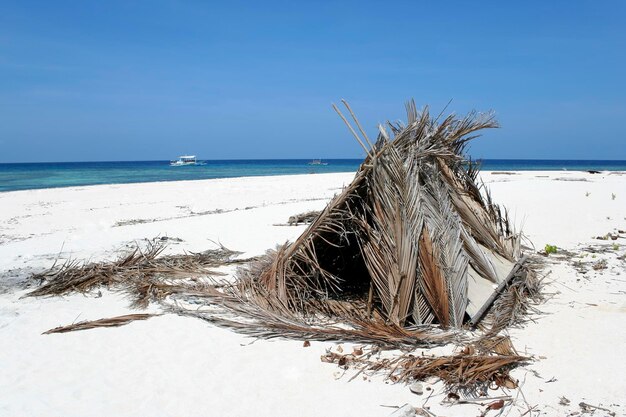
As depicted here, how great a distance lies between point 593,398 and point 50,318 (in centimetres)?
468

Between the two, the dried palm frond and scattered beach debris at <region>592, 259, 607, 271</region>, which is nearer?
the dried palm frond

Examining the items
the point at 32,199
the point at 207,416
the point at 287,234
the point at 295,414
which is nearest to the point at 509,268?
the point at 295,414

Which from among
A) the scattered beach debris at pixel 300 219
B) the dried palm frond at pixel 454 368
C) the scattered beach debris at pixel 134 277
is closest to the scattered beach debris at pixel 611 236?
the scattered beach debris at pixel 300 219

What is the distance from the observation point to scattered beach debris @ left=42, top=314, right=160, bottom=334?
4309 mm

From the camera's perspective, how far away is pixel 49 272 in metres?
5.98

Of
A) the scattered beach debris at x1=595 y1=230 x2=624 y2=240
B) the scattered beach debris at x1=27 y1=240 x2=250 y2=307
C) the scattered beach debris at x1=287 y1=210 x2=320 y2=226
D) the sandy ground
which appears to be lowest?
the sandy ground

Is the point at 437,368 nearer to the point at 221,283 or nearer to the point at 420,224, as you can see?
the point at 420,224

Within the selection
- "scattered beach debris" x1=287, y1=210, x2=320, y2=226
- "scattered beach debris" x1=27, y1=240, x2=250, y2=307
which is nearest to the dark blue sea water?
"scattered beach debris" x1=287, y1=210, x2=320, y2=226

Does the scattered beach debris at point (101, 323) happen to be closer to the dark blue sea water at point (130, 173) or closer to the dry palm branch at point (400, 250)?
the dry palm branch at point (400, 250)

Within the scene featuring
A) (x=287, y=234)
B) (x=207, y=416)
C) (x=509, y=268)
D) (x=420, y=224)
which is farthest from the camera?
(x=287, y=234)

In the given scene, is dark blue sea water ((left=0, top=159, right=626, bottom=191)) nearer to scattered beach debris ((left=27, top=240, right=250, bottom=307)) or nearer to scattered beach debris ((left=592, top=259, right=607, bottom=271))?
scattered beach debris ((left=592, top=259, right=607, bottom=271))

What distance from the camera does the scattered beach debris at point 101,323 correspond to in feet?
14.1

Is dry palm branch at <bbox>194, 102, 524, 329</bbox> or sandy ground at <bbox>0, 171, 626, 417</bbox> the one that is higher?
dry palm branch at <bbox>194, 102, 524, 329</bbox>

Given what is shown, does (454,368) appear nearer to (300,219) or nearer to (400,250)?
(400,250)
